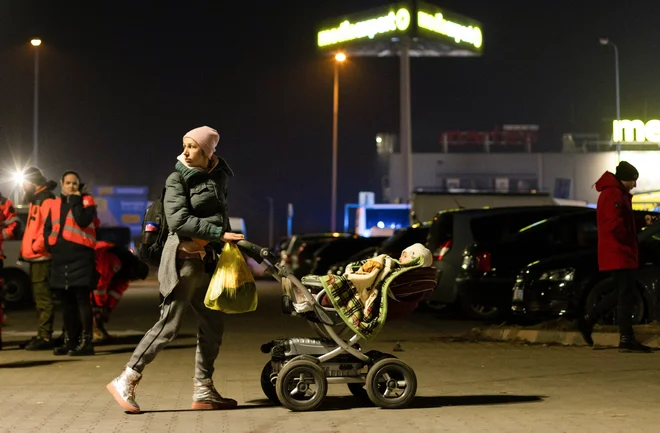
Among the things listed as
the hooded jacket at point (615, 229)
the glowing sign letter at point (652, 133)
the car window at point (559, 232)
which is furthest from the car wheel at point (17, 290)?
the glowing sign letter at point (652, 133)

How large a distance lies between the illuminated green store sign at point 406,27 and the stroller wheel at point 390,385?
56.0 metres

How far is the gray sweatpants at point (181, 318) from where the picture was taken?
7.91 meters

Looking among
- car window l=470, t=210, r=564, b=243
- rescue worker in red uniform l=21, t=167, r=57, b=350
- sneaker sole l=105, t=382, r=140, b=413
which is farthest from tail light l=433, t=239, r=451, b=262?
sneaker sole l=105, t=382, r=140, b=413

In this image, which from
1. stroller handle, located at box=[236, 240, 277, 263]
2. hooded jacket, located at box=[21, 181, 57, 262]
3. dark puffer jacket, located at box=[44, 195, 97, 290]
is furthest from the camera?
hooded jacket, located at box=[21, 181, 57, 262]

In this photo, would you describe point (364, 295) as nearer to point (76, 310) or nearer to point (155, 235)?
point (155, 235)

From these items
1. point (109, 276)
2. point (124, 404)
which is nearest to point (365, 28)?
point (109, 276)

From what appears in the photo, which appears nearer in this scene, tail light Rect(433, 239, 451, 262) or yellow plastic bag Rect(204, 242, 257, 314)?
yellow plastic bag Rect(204, 242, 257, 314)

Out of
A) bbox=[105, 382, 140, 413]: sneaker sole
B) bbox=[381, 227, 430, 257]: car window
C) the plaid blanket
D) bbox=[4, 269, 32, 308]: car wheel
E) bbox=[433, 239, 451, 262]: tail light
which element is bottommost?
bbox=[105, 382, 140, 413]: sneaker sole

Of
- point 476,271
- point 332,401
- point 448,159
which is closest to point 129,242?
point 476,271

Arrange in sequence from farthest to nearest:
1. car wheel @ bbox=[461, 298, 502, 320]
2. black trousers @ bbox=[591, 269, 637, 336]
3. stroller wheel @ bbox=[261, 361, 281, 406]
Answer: car wheel @ bbox=[461, 298, 502, 320] < black trousers @ bbox=[591, 269, 637, 336] < stroller wheel @ bbox=[261, 361, 281, 406]

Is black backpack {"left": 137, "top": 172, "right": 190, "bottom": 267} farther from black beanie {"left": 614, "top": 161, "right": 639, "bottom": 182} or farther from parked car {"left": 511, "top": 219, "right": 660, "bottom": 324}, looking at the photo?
parked car {"left": 511, "top": 219, "right": 660, "bottom": 324}

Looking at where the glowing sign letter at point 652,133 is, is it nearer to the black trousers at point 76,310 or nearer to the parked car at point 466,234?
the parked car at point 466,234

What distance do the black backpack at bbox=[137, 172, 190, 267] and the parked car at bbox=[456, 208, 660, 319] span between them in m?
9.40

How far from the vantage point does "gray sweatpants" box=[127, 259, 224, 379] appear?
7.91 meters
